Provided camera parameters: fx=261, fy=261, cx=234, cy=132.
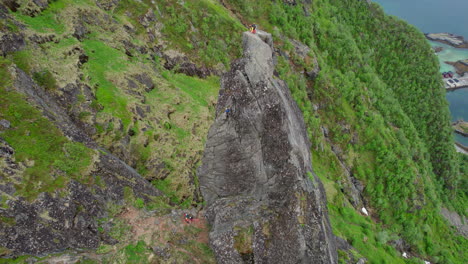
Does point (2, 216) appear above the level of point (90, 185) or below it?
above

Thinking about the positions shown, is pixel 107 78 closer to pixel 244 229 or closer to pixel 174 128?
pixel 174 128

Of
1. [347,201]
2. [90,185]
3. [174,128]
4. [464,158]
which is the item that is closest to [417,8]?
[464,158]

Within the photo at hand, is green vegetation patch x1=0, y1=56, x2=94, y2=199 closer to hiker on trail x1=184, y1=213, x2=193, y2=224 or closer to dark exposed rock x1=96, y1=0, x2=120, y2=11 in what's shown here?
hiker on trail x1=184, y1=213, x2=193, y2=224

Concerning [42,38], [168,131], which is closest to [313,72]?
[168,131]

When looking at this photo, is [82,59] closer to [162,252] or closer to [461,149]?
[162,252]

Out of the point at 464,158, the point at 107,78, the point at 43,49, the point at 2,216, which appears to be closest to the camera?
the point at 2,216

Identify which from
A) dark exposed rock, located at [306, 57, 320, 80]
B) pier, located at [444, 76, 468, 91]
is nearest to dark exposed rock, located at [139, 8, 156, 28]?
dark exposed rock, located at [306, 57, 320, 80]

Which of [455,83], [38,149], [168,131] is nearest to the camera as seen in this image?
[38,149]

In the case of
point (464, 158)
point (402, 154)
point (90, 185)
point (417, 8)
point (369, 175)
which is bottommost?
point (464, 158)
